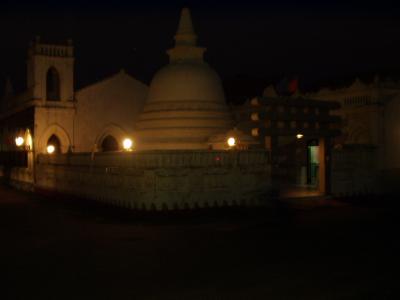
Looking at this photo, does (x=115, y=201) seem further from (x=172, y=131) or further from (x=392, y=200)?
(x=392, y=200)

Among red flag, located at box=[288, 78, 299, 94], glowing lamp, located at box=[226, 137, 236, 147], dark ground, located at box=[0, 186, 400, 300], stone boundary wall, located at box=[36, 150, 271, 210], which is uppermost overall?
red flag, located at box=[288, 78, 299, 94]

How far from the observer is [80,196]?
78.1ft

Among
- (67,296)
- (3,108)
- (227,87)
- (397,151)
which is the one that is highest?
(227,87)

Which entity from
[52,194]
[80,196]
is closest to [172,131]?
[80,196]

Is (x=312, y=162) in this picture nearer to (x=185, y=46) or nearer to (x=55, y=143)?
(x=185, y=46)

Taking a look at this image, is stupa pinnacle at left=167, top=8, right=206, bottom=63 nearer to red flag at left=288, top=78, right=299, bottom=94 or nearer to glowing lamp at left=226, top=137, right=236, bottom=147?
glowing lamp at left=226, top=137, right=236, bottom=147

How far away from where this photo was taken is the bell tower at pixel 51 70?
98.4 ft

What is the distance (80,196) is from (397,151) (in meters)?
15.7

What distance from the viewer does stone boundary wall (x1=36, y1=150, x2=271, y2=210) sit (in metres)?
17.8

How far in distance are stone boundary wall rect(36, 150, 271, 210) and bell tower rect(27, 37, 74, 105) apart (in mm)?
10153

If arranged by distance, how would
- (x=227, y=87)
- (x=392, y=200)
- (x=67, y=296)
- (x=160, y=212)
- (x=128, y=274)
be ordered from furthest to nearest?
(x=227, y=87)
(x=392, y=200)
(x=160, y=212)
(x=128, y=274)
(x=67, y=296)

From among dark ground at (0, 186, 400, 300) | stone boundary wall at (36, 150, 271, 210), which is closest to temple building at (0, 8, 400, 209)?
stone boundary wall at (36, 150, 271, 210)

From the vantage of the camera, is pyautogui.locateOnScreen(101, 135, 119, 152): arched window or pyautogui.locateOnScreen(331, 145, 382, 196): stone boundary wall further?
pyautogui.locateOnScreen(101, 135, 119, 152): arched window

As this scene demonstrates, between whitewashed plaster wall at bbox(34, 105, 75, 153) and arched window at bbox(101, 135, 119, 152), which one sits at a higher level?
whitewashed plaster wall at bbox(34, 105, 75, 153)
